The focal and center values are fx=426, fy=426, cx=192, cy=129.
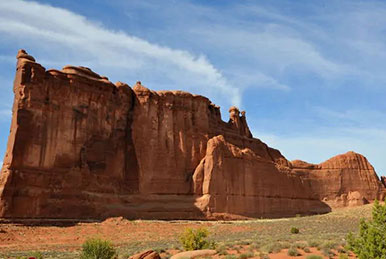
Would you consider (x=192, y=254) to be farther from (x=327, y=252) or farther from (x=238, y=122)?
(x=238, y=122)

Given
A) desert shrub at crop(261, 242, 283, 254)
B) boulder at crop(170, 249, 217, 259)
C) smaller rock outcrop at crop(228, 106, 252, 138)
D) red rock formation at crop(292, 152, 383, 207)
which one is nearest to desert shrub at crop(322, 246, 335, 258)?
desert shrub at crop(261, 242, 283, 254)

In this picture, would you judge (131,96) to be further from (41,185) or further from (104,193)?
(41,185)

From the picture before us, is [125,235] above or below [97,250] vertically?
below

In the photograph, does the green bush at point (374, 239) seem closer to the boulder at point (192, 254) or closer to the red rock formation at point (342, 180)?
the boulder at point (192, 254)

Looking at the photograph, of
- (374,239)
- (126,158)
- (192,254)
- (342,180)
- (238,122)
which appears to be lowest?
(192,254)

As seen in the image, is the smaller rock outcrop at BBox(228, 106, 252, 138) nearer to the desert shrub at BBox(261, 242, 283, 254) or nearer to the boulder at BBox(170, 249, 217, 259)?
the desert shrub at BBox(261, 242, 283, 254)

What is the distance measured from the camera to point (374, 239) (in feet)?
35.8

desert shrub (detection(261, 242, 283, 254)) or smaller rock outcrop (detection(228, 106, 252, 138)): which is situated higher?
smaller rock outcrop (detection(228, 106, 252, 138))

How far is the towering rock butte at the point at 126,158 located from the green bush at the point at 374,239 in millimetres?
32899

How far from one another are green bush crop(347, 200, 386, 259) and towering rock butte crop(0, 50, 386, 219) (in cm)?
3290

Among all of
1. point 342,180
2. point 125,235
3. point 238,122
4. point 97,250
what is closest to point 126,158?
point 125,235

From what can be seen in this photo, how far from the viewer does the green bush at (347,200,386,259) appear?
35.4 feet

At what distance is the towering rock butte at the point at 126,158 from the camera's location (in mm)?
40312

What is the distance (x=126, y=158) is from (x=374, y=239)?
134ft
